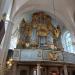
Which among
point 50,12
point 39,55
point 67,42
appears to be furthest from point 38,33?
point 67,42

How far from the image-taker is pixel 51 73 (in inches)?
698

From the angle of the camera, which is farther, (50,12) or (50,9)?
(50,12)

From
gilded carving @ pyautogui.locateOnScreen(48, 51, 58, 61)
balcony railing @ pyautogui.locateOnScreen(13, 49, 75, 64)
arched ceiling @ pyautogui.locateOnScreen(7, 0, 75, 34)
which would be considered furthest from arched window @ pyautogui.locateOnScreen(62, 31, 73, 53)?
gilded carving @ pyautogui.locateOnScreen(48, 51, 58, 61)

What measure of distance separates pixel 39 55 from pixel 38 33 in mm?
3437

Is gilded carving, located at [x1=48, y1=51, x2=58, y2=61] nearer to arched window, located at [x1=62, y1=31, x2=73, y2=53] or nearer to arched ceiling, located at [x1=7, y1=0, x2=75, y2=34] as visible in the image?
arched window, located at [x1=62, y1=31, x2=73, y2=53]

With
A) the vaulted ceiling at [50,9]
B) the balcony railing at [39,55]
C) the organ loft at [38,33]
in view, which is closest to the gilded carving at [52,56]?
the balcony railing at [39,55]

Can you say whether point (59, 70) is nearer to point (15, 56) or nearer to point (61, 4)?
point (15, 56)

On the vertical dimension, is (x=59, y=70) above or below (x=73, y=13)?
below

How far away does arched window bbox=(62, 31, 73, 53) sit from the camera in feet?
61.2

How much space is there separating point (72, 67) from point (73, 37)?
3549 millimetres

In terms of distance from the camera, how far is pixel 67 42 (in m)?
19.1

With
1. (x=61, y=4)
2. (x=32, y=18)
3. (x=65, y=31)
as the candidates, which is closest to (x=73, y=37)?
(x=65, y=31)

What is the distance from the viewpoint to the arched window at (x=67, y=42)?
734 inches

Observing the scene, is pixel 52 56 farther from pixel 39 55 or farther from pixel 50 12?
pixel 50 12
